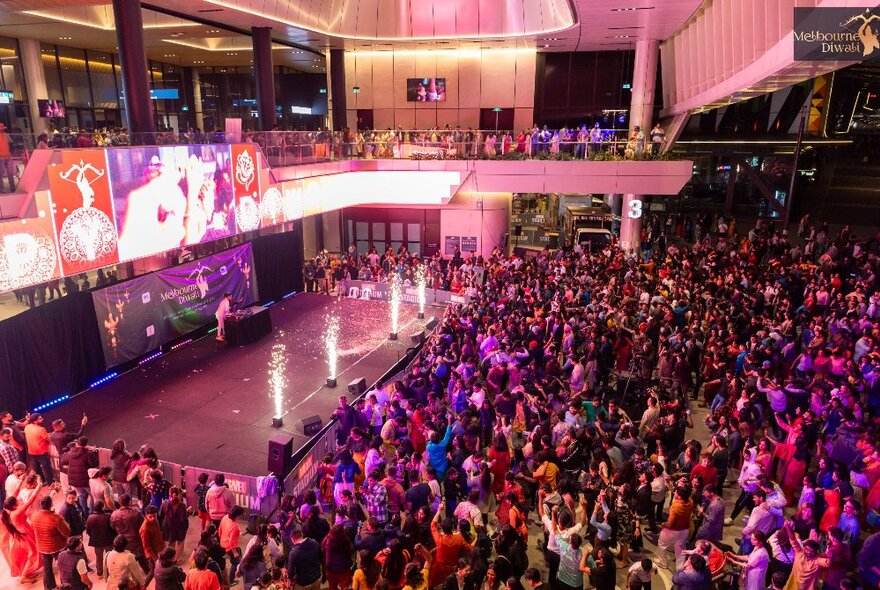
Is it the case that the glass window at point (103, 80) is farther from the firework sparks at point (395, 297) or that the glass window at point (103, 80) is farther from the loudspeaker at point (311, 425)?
the loudspeaker at point (311, 425)

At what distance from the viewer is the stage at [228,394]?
40.6 ft

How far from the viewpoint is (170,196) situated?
15180 millimetres

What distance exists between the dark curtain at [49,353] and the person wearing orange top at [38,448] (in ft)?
10.9

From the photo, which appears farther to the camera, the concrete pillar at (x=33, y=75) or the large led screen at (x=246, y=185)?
the concrete pillar at (x=33, y=75)

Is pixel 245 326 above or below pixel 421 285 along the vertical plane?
below

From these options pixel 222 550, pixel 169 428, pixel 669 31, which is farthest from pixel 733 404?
pixel 669 31

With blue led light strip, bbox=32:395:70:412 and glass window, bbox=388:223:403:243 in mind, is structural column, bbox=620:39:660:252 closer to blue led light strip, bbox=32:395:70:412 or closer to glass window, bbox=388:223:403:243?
glass window, bbox=388:223:403:243

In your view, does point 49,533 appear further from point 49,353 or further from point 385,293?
point 385,293

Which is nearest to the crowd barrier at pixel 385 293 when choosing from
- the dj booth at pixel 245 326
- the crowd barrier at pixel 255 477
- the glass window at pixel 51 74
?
the dj booth at pixel 245 326

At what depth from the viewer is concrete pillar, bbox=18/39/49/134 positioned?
919 inches

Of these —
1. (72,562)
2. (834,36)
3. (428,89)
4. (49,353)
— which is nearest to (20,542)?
(72,562)

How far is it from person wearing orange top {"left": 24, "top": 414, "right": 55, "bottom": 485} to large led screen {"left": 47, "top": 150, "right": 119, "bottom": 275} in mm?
3525

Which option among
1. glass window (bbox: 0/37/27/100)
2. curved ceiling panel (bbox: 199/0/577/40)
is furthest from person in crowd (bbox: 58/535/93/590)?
glass window (bbox: 0/37/27/100)

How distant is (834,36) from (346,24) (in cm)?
1989
